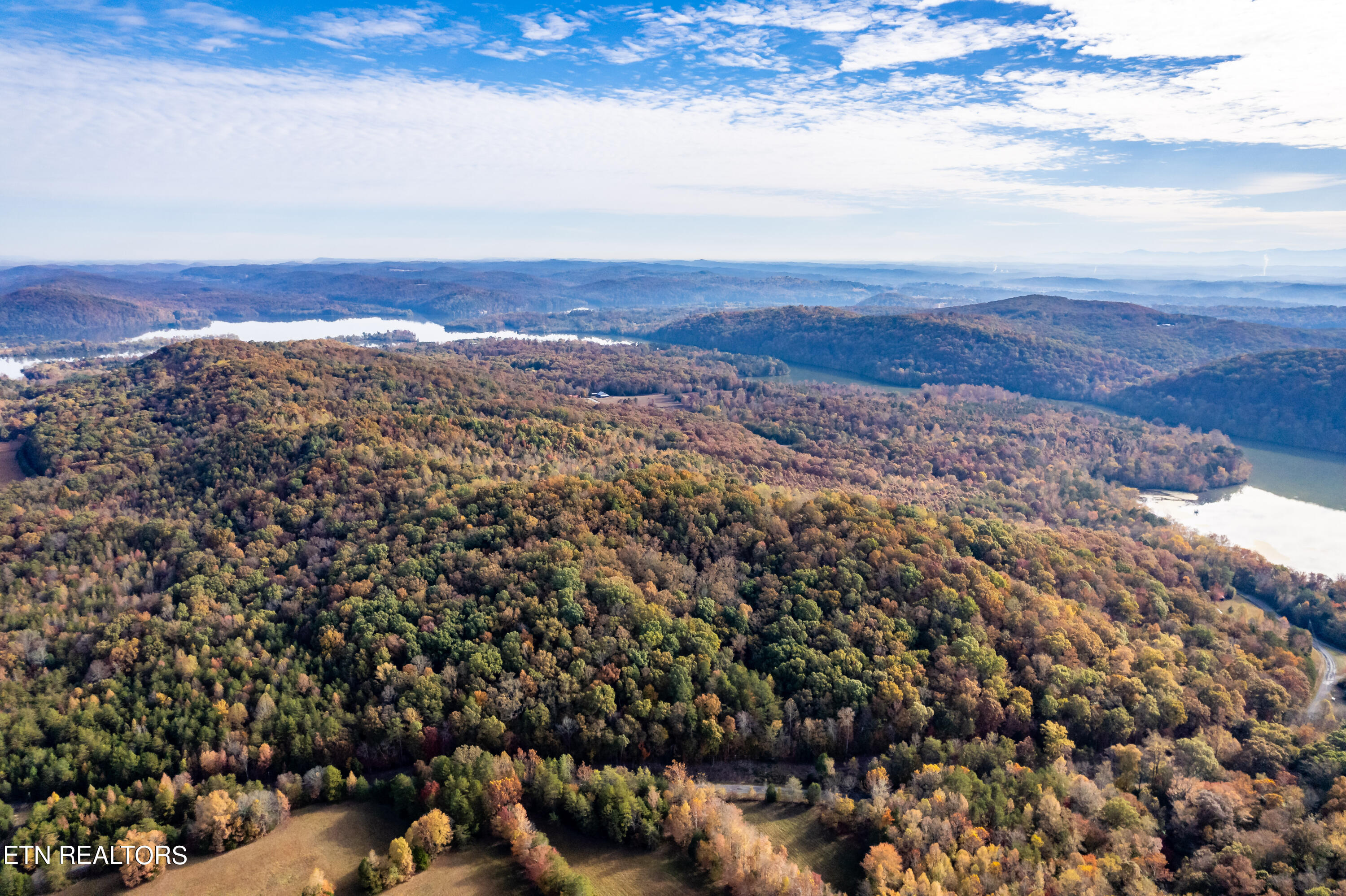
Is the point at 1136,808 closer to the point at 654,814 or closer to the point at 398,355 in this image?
the point at 654,814

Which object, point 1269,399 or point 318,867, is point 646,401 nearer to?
point 318,867

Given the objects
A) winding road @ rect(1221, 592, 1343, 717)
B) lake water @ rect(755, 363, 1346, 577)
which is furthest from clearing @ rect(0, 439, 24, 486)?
lake water @ rect(755, 363, 1346, 577)

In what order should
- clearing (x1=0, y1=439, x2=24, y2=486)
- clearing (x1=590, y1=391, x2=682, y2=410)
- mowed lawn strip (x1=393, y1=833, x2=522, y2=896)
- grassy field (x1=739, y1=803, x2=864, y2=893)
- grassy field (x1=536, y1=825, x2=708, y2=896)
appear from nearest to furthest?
1. mowed lawn strip (x1=393, y1=833, x2=522, y2=896)
2. grassy field (x1=536, y1=825, x2=708, y2=896)
3. grassy field (x1=739, y1=803, x2=864, y2=893)
4. clearing (x1=0, y1=439, x2=24, y2=486)
5. clearing (x1=590, y1=391, x2=682, y2=410)

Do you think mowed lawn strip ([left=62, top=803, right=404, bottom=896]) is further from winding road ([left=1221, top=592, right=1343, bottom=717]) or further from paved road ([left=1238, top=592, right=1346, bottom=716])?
paved road ([left=1238, top=592, right=1346, bottom=716])

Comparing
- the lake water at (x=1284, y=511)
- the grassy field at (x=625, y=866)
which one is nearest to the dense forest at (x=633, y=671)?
the grassy field at (x=625, y=866)

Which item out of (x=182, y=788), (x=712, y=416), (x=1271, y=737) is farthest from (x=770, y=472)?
(x=182, y=788)

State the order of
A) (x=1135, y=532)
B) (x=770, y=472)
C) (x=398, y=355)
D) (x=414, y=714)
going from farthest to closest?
(x=398, y=355) < (x=770, y=472) < (x=1135, y=532) < (x=414, y=714)
